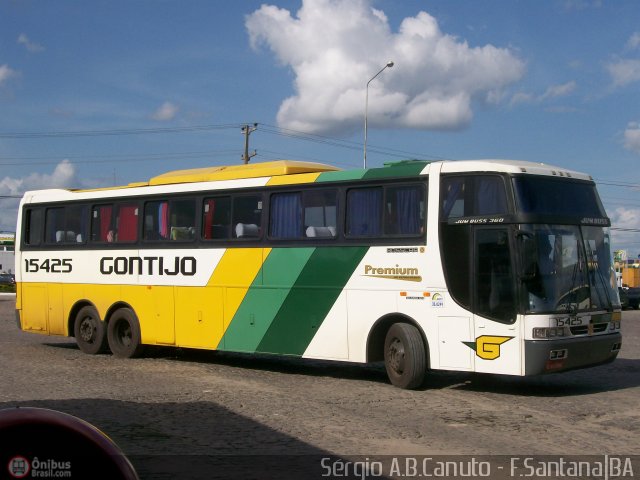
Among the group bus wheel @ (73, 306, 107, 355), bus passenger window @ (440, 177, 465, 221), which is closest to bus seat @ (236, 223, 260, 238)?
bus passenger window @ (440, 177, 465, 221)

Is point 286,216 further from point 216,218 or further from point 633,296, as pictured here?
point 633,296

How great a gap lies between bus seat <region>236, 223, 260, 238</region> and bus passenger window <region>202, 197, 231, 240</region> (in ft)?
0.85

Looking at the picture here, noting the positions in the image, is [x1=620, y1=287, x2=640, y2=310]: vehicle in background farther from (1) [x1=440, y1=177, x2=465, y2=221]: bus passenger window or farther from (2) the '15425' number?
(1) [x1=440, y1=177, x2=465, y2=221]: bus passenger window

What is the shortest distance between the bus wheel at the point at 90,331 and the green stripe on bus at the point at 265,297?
141 inches

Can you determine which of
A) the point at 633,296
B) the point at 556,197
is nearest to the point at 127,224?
the point at 556,197

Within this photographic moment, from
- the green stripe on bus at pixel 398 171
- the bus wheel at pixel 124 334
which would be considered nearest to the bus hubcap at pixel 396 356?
the green stripe on bus at pixel 398 171

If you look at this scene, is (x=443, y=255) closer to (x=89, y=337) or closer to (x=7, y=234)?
(x=89, y=337)

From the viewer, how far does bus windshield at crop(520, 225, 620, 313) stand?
11.6 meters

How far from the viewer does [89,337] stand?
17.7 metres

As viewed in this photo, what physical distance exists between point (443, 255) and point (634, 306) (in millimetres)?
39621

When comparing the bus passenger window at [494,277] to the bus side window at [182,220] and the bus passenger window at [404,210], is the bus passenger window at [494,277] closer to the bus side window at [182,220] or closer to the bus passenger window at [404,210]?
the bus passenger window at [404,210]

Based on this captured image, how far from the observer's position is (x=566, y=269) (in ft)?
39.3

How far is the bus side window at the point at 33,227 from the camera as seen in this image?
19047mm

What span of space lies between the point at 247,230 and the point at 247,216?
0.25m
